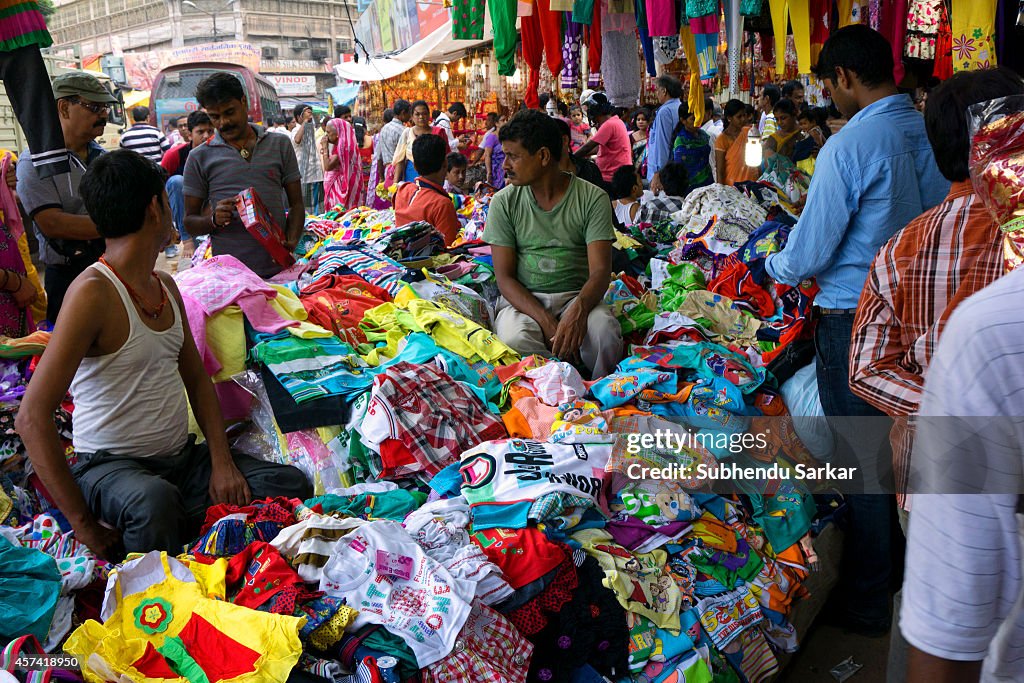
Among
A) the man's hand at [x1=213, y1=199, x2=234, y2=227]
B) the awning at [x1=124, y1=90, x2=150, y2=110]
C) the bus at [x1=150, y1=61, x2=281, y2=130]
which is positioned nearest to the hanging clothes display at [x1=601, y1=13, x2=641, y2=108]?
the man's hand at [x1=213, y1=199, x2=234, y2=227]

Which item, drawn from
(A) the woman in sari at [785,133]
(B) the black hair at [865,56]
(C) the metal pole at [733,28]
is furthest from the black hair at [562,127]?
(A) the woman in sari at [785,133]

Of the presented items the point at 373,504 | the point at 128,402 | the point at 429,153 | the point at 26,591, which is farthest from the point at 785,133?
the point at 26,591

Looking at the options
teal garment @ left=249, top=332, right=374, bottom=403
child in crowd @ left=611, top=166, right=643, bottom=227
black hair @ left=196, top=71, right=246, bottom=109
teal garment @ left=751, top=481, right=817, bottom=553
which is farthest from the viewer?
child in crowd @ left=611, top=166, right=643, bottom=227

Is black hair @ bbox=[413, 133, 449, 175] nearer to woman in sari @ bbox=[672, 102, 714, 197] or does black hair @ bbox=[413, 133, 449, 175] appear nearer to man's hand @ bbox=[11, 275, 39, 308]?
man's hand @ bbox=[11, 275, 39, 308]

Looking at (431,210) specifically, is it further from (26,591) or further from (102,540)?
(26,591)

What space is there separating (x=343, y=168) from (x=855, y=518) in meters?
9.17

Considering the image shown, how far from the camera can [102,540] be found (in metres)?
2.32

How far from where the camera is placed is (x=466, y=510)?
2.44 meters

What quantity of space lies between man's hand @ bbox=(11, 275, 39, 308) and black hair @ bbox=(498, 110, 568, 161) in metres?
2.23

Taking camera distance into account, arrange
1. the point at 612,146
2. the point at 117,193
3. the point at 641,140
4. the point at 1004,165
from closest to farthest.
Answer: the point at 1004,165 → the point at 117,193 → the point at 612,146 → the point at 641,140

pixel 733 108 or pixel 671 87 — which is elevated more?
pixel 671 87

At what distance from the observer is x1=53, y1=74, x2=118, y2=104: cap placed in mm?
3600

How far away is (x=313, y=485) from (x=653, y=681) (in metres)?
1.37

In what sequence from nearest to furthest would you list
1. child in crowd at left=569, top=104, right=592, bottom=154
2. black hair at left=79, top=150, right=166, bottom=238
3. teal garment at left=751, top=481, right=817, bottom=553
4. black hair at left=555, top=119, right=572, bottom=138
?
1. black hair at left=79, top=150, right=166, bottom=238
2. teal garment at left=751, top=481, right=817, bottom=553
3. black hair at left=555, top=119, right=572, bottom=138
4. child in crowd at left=569, top=104, right=592, bottom=154
